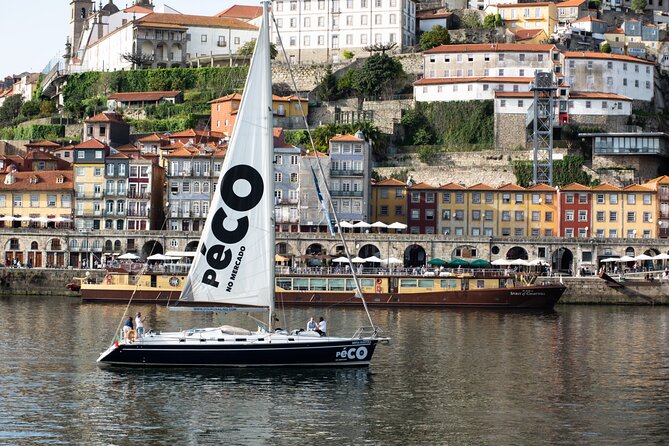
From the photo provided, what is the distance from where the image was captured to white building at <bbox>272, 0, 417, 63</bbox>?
129750mm

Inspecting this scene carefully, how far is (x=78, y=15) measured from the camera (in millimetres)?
165625

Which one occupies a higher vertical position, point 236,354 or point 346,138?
point 346,138

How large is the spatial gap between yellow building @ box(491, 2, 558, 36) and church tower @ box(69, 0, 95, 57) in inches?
2273

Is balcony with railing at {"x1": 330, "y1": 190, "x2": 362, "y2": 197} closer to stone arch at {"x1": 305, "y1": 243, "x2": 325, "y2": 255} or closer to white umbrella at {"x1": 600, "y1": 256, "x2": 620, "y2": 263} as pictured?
stone arch at {"x1": 305, "y1": 243, "x2": 325, "y2": 255}

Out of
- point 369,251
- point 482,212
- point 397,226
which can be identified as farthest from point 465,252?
point 482,212

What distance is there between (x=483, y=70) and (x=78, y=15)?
67.9 metres

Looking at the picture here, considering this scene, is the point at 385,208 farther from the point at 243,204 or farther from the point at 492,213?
the point at 243,204

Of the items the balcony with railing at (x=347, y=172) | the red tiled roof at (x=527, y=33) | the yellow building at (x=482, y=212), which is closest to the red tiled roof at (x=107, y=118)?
the balcony with railing at (x=347, y=172)

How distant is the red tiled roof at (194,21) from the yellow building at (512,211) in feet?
165

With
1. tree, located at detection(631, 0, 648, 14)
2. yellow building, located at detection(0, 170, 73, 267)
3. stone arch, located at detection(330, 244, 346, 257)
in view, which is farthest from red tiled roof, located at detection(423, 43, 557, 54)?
yellow building, located at detection(0, 170, 73, 267)

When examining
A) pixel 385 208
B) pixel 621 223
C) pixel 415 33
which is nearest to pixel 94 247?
pixel 385 208

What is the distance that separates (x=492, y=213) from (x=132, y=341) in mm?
58377

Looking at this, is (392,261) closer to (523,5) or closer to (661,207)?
(661,207)

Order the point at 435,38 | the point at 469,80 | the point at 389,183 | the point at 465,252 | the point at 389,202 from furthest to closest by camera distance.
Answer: the point at 435,38 → the point at 469,80 → the point at 389,183 → the point at 389,202 → the point at 465,252
